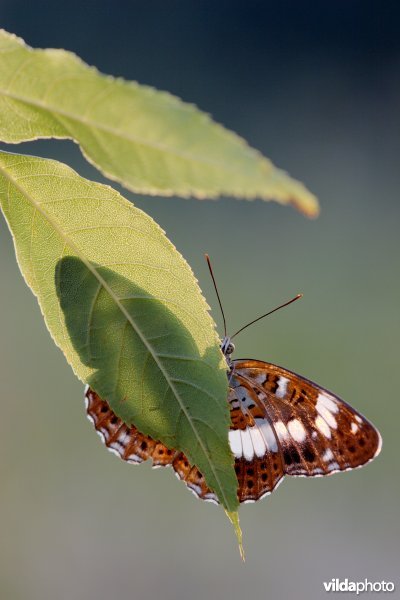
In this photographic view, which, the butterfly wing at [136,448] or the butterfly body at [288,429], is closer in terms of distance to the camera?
the butterfly wing at [136,448]

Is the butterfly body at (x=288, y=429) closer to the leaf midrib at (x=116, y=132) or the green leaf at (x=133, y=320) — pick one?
the green leaf at (x=133, y=320)

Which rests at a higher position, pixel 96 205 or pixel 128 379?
pixel 96 205

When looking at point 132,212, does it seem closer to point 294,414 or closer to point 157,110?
point 157,110

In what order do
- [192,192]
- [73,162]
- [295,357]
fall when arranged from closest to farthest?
[192,192] < [295,357] < [73,162]

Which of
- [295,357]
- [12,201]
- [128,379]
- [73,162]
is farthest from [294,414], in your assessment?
[73,162]

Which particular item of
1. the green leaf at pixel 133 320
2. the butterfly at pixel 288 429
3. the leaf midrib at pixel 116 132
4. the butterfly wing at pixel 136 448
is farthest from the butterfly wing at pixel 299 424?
the leaf midrib at pixel 116 132

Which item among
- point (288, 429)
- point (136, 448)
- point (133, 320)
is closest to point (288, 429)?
point (288, 429)

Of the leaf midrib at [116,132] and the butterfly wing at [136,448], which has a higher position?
the leaf midrib at [116,132]
